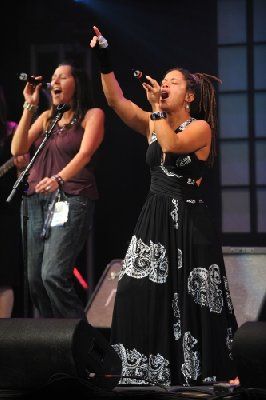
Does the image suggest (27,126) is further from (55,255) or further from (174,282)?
(174,282)

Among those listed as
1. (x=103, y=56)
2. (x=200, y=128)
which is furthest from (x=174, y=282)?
(x=103, y=56)

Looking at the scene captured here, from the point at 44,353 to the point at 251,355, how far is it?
2.02ft

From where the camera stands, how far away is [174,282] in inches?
142

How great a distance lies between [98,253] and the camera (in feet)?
17.8

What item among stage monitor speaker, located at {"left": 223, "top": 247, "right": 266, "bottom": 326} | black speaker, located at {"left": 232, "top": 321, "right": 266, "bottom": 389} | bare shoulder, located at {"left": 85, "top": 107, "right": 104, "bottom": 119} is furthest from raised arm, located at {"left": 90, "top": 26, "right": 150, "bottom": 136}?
black speaker, located at {"left": 232, "top": 321, "right": 266, "bottom": 389}

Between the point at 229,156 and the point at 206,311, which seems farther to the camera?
the point at 229,156

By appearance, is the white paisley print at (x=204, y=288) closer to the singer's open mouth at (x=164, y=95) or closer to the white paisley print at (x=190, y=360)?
the white paisley print at (x=190, y=360)

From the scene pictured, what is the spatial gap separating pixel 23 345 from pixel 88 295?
113 inches

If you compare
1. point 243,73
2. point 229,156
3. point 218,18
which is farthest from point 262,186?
point 218,18

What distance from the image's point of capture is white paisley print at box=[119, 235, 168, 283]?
3.60 meters

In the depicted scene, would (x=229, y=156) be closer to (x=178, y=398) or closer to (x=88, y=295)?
(x=88, y=295)

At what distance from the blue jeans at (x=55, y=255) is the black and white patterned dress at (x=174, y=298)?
29.3 inches

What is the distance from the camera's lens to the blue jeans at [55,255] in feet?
14.2

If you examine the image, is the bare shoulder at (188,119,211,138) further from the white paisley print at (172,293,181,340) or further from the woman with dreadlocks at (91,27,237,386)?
the white paisley print at (172,293,181,340)
